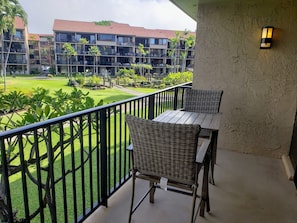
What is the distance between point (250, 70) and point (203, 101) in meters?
0.91

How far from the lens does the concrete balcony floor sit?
193cm

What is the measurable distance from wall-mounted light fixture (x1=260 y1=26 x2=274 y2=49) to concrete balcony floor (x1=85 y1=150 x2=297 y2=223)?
1.70 metres

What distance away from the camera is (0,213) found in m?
1.92

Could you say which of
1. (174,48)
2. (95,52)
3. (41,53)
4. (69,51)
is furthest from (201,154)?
(41,53)

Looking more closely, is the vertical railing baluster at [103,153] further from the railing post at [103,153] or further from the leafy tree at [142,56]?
the leafy tree at [142,56]

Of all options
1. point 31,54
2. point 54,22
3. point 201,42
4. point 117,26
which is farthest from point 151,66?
point 201,42

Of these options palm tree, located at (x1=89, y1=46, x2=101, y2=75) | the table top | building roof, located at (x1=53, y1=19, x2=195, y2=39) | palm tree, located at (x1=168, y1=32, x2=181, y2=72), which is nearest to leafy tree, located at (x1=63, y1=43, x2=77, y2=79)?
palm tree, located at (x1=89, y1=46, x2=101, y2=75)

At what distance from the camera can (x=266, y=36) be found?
3.00 metres

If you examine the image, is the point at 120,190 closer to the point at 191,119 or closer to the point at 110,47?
the point at 191,119

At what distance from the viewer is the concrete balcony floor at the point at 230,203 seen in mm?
1933

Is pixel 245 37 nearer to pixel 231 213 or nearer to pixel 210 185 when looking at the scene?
pixel 210 185

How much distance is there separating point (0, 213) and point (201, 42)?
325cm

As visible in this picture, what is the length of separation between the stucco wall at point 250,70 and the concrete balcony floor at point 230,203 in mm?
677

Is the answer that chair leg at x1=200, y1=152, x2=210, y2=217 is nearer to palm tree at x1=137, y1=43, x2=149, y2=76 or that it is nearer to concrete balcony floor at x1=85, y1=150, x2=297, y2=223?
concrete balcony floor at x1=85, y1=150, x2=297, y2=223
